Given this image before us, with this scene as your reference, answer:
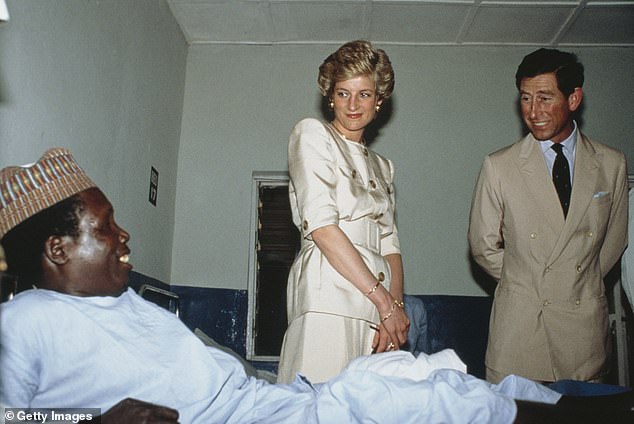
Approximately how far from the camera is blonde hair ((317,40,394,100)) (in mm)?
2713

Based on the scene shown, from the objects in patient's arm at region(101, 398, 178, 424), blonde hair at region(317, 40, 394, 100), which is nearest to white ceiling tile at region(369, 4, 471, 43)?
blonde hair at region(317, 40, 394, 100)

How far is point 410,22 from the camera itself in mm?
5113

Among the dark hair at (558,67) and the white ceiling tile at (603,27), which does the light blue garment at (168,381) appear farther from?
the white ceiling tile at (603,27)

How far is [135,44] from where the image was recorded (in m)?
4.06

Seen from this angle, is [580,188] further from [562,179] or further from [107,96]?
[107,96]

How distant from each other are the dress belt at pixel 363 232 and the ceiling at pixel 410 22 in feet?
9.13

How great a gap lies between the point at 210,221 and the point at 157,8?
179 centimetres

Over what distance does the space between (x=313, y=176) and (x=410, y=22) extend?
10.1 ft

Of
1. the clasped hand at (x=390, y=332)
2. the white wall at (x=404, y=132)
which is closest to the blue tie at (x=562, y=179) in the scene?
the clasped hand at (x=390, y=332)

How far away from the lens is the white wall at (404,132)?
518cm

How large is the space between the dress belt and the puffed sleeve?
0.10 meters

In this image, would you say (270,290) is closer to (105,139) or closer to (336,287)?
(105,139)

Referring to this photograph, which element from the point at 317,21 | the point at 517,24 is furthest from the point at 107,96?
the point at 517,24

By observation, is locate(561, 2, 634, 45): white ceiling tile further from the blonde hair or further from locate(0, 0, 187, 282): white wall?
locate(0, 0, 187, 282): white wall
